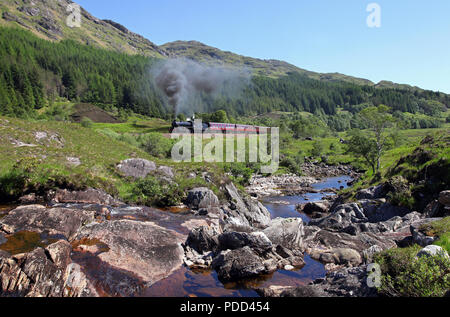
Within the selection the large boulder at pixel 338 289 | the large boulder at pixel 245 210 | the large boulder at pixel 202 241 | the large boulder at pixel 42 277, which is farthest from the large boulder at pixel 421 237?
the large boulder at pixel 42 277

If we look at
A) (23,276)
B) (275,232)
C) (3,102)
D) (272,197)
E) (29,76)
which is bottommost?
(272,197)

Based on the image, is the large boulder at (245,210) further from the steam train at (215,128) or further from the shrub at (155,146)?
the steam train at (215,128)

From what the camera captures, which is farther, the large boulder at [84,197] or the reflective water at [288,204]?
the reflective water at [288,204]

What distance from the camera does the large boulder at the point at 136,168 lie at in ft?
75.7

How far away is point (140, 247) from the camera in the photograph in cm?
1188

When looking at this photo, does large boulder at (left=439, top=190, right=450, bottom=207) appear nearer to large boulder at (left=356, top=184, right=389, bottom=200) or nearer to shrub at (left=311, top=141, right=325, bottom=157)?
large boulder at (left=356, top=184, right=389, bottom=200)

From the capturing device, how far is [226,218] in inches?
768

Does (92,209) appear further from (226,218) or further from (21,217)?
(226,218)

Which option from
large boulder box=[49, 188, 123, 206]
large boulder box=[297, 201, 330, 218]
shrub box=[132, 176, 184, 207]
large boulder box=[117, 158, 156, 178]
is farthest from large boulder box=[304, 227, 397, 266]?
large boulder box=[297, 201, 330, 218]

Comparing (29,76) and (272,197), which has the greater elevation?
(29,76)

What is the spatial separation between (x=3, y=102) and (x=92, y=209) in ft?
414

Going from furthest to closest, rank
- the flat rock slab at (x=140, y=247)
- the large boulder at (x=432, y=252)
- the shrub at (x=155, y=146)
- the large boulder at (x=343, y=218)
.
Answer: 1. the shrub at (x=155, y=146)
2. the large boulder at (x=343, y=218)
3. the flat rock slab at (x=140, y=247)
4. the large boulder at (x=432, y=252)

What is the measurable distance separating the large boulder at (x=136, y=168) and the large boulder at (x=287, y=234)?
12978 millimetres

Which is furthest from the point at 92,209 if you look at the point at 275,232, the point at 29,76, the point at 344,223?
the point at 29,76
